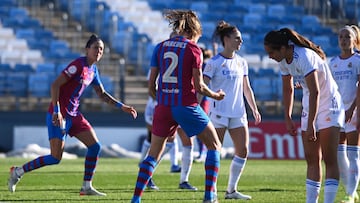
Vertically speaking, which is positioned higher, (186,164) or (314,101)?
(314,101)

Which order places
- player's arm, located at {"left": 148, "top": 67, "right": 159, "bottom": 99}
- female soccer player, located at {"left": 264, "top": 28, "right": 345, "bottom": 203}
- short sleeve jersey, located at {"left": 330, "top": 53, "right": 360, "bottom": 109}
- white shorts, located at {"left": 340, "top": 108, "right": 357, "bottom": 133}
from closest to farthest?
female soccer player, located at {"left": 264, "top": 28, "right": 345, "bottom": 203} < player's arm, located at {"left": 148, "top": 67, "right": 159, "bottom": 99} < short sleeve jersey, located at {"left": 330, "top": 53, "right": 360, "bottom": 109} < white shorts, located at {"left": 340, "top": 108, "right": 357, "bottom": 133}

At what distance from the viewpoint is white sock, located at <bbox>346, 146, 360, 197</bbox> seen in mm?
11619

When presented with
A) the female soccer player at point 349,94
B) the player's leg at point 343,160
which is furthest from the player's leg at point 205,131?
the female soccer player at point 349,94

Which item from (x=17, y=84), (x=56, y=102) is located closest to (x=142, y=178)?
(x=56, y=102)

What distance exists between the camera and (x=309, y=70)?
9.66 meters

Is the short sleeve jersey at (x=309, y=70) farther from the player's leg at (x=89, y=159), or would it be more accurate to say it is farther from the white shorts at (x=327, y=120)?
the player's leg at (x=89, y=159)

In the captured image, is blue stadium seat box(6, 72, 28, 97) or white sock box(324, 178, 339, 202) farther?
blue stadium seat box(6, 72, 28, 97)

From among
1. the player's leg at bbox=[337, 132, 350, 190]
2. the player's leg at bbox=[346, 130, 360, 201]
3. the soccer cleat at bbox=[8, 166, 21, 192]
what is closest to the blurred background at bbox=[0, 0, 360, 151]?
the soccer cleat at bbox=[8, 166, 21, 192]

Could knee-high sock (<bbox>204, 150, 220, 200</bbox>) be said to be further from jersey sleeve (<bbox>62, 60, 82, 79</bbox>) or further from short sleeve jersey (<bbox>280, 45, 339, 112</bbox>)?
jersey sleeve (<bbox>62, 60, 82, 79</bbox>)

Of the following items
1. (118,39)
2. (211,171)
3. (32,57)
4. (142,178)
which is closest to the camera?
(142,178)

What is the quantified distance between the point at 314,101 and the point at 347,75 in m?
2.43

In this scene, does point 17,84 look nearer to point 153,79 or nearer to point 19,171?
point 19,171

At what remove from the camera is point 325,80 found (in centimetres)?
999

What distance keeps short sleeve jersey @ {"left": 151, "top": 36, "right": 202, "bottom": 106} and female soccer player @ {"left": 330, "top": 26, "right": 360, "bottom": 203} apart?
2229 millimetres
